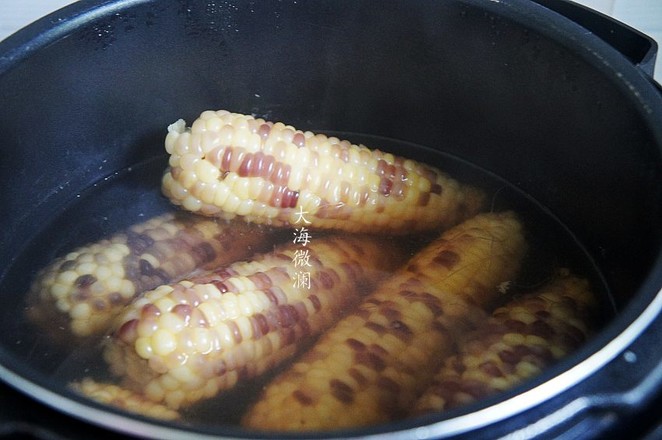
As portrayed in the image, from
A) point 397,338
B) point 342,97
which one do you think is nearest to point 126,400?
point 397,338

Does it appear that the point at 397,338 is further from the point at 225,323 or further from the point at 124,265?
the point at 124,265

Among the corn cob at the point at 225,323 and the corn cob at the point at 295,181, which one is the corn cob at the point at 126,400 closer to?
the corn cob at the point at 225,323

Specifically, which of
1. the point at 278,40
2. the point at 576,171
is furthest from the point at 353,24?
the point at 576,171

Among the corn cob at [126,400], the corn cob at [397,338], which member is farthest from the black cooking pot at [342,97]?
the corn cob at [397,338]

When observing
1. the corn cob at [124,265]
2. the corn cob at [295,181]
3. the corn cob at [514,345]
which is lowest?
the corn cob at [124,265]

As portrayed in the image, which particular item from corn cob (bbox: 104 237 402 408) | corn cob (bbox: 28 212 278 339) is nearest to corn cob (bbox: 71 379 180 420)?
corn cob (bbox: 104 237 402 408)

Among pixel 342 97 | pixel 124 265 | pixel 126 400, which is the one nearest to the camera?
pixel 126 400
